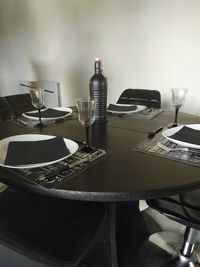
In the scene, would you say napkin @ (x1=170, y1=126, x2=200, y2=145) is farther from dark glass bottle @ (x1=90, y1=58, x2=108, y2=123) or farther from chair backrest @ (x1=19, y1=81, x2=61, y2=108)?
chair backrest @ (x1=19, y1=81, x2=61, y2=108)

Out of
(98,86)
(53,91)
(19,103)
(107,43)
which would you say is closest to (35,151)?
(98,86)

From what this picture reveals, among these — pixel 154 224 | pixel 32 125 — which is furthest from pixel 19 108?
pixel 154 224

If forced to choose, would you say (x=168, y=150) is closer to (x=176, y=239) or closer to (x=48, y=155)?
(x=48, y=155)

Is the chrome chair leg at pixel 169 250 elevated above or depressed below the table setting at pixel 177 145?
below

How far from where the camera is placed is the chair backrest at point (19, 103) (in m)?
2.06

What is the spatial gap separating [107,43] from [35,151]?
1.93m

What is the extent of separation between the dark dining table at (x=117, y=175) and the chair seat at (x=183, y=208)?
16 centimetres

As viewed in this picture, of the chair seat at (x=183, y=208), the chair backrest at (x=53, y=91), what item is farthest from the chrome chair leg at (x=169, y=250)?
the chair backrest at (x=53, y=91)

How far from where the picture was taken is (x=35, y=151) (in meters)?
1.04

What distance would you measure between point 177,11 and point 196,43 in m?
0.31

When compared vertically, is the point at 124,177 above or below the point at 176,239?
above

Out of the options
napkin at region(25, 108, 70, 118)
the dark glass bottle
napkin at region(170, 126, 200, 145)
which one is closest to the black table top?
napkin at region(170, 126, 200, 145)

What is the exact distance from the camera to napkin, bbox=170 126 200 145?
110 cm

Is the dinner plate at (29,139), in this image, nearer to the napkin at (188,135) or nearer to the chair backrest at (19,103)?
the napkin at (188,135)
